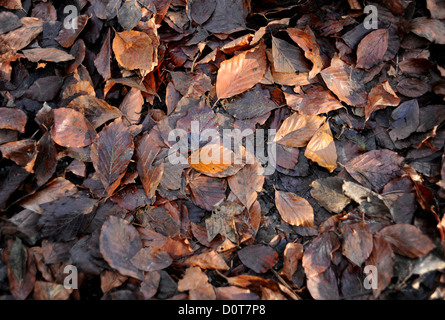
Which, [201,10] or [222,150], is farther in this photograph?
[201,10]

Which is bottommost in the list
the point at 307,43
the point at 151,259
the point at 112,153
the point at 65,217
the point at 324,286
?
the point at 324,286

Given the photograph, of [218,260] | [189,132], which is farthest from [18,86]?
[218,260]

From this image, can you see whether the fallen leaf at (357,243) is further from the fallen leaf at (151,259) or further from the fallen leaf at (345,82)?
the fallen leaf at (151,259)

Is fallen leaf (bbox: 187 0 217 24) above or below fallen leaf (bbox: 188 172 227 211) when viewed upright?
above

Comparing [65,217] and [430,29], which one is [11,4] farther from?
[430,29]

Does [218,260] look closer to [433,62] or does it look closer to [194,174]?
[194,174]

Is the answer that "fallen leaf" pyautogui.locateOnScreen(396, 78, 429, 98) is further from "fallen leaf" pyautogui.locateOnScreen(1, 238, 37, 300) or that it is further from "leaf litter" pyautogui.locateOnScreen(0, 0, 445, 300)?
"fallen leaf" pyautogui.locateOnScreen(1, 238, 37, 300)

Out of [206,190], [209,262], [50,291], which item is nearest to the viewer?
[50,291]

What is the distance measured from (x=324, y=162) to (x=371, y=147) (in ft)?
0.72

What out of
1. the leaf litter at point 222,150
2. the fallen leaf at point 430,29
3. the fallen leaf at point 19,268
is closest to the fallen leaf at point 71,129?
the leaf litter at point 222,150

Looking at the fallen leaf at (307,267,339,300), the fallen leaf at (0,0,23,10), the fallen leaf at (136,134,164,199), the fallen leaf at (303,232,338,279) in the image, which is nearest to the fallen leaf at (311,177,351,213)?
the fallen leaf at (303,232,338,279)

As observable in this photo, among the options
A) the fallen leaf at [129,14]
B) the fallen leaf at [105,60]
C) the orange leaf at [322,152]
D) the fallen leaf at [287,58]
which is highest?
the fallen leaf at [129,14]

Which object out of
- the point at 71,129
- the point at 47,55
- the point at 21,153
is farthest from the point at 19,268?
the point at 47,55

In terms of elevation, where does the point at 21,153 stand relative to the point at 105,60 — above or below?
below
